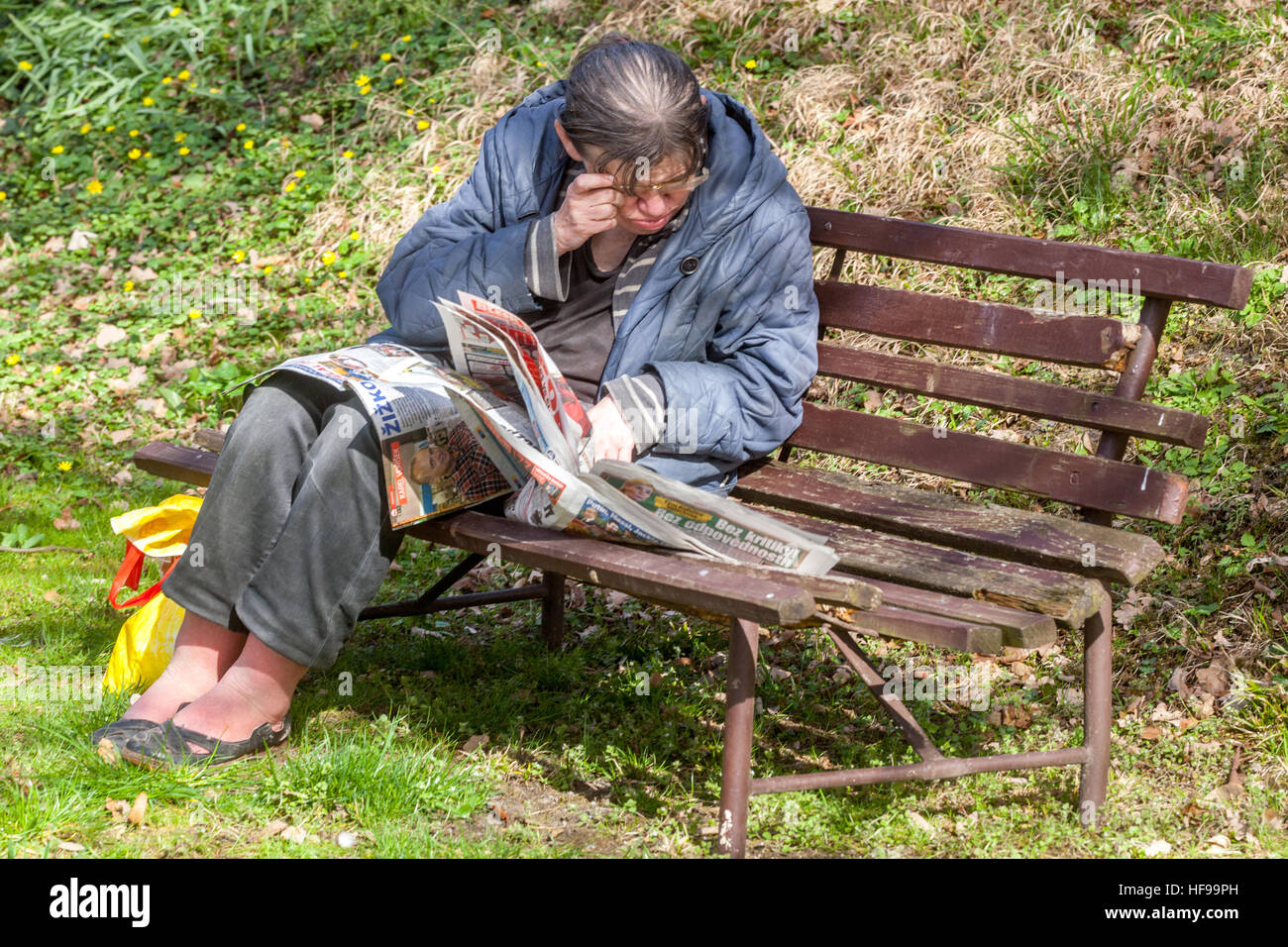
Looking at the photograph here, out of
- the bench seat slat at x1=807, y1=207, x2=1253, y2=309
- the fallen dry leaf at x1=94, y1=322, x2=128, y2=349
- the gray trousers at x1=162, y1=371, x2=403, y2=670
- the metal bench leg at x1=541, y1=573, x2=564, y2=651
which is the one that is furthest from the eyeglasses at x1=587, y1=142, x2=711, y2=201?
the fallen dry leaf at x1=94, y1=322, x2=128, y2=349

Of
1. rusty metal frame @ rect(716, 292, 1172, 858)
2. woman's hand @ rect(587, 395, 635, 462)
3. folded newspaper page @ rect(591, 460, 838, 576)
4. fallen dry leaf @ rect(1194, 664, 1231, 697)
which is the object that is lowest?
fallen dry leaf @ rect(1194, 664, 1231, 697)

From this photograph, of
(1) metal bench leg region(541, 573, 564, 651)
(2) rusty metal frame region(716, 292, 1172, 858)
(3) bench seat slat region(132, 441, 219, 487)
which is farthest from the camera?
(1) metal bench leg region(541, 573, 564, 651)

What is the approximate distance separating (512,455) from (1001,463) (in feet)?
3.92

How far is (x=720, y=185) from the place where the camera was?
10.2ft

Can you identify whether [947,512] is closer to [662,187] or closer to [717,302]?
[717,302]

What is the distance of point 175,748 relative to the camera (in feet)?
9.91

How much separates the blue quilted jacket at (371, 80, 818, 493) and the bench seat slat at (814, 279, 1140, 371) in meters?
0.32

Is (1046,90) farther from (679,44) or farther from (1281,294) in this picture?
(679,44)

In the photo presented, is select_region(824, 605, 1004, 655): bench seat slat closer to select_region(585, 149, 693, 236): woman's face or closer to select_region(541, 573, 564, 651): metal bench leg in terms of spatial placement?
select_region(585, 149, 693, 236): woman's face

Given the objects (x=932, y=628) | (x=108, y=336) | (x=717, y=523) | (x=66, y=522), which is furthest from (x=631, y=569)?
(x=108, y=336)

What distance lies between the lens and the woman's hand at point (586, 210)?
2.98 m

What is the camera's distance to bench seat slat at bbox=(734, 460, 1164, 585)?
286 cm
